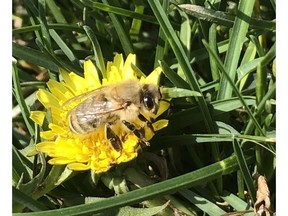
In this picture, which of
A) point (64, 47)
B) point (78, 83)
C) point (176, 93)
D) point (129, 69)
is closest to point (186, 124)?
point (176, 93)

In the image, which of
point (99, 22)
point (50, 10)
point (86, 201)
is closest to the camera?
point (86, 201)

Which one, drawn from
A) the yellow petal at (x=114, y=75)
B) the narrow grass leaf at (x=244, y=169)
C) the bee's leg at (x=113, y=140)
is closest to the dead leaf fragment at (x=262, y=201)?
the narrow grass leaf at (x=244, y=169)

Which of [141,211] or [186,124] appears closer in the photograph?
[141,211]

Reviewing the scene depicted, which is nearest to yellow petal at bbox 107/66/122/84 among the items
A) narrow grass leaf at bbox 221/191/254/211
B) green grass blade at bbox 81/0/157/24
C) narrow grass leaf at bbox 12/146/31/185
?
green grass blade at bbox 81/0/157/24

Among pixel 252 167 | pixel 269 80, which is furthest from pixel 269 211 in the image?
pixel 269 80

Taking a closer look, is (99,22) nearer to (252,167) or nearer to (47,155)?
(47,155)

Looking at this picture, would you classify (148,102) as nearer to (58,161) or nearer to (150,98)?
(150,98)
